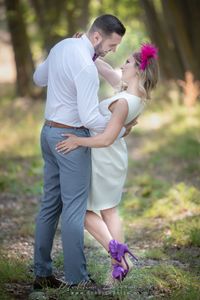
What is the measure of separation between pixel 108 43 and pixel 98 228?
1379 millimetres

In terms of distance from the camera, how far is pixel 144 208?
771 centimetres

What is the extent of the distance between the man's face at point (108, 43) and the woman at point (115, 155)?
0.84 feet

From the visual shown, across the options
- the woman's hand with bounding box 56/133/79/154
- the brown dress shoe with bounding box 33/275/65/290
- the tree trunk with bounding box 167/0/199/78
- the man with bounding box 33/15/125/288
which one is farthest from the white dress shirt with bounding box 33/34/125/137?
the tree trunk with bounding box 167/0/199/78

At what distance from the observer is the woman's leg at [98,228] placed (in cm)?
487

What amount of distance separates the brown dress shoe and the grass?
0.11 meters

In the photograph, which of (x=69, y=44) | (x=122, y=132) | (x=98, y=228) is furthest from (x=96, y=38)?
(x=98, y=228)

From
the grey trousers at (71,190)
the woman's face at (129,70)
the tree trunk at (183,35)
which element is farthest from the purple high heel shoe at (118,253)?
the tree trunk at (183,35)

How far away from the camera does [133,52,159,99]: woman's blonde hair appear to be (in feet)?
15.7

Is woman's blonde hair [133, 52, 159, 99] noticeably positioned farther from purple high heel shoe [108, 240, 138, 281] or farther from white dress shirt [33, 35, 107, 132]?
purple high heel shoe [108, 240, 138, 281]

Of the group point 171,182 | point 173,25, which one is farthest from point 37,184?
point 173,25

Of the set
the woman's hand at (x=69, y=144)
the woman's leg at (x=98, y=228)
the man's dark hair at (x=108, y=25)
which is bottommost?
the woman's leg at (x=98, y=228)

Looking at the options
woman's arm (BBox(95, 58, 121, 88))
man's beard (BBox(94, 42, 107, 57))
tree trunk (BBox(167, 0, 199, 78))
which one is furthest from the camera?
tree trunk (BBox(167, 0, 199, 78))

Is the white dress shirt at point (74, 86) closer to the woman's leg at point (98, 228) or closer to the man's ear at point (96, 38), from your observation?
the man's ear at point (96, 38)

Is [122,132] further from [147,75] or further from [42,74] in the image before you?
[42,74]
